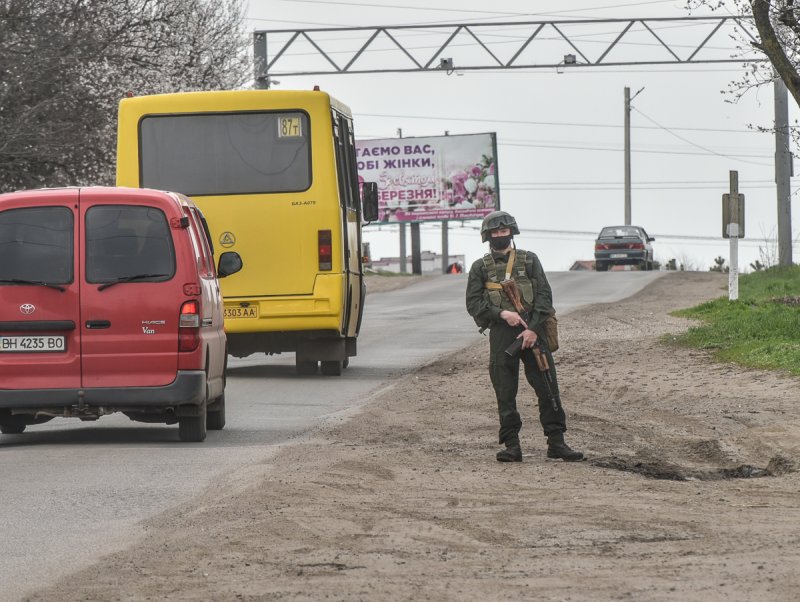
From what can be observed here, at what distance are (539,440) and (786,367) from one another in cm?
617

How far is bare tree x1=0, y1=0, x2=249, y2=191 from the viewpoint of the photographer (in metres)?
33.7

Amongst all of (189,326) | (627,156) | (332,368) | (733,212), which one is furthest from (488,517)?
(627,156)

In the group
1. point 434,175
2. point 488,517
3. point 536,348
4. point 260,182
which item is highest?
point 434,175

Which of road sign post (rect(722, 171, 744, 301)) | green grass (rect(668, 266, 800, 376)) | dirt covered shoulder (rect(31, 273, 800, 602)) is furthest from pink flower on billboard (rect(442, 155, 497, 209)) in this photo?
dirt covered shoulder (rect(31, 273, 800, 602))

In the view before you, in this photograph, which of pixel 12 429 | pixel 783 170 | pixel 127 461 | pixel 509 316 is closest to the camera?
pixel 509 316

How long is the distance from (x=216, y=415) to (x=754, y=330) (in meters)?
10.3

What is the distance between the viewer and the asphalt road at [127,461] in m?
8.25

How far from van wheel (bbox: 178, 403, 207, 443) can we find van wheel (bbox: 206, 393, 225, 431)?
87cm

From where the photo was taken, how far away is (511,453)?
1147cm

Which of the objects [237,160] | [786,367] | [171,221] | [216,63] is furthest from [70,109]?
[171,221]

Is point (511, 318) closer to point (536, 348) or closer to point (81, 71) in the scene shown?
point (536, 348)

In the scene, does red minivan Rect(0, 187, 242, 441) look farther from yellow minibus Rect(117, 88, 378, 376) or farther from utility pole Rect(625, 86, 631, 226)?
utility pole Rect(625, 86, 631, 226)

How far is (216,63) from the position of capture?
48.8m

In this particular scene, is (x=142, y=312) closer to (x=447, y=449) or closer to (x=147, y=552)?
(x=447, y=449)
